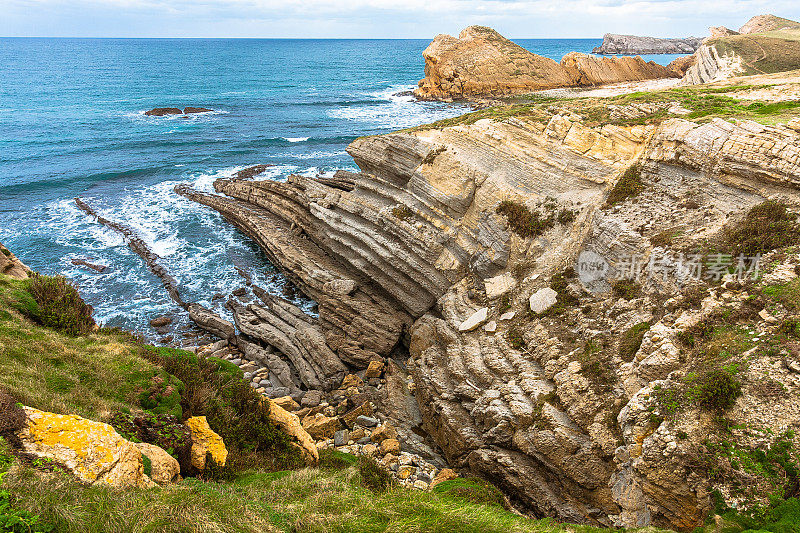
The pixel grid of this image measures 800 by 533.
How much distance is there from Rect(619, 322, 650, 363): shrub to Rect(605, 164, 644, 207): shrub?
21.3ft

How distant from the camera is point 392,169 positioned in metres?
26.3

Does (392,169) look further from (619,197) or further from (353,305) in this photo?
(619,197)

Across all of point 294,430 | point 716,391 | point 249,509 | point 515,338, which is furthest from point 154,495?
point 515,338

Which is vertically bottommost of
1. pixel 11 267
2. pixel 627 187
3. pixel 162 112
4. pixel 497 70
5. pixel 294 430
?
pixel 294 430

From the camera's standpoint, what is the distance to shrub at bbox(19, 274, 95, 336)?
15391mm

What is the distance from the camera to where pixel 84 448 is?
27.5 ft

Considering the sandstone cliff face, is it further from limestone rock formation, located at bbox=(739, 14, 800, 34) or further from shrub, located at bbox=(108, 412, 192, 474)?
shrub, located at bbox=(108, 412, 192, 474)

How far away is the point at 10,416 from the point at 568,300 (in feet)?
53.1

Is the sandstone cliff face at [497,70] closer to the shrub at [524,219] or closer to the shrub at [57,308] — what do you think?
the shrub at [524,219]

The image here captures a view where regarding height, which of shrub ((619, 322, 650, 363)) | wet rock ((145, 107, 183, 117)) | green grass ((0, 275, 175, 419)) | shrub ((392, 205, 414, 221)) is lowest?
green grass ((0, 275, 175, 419))

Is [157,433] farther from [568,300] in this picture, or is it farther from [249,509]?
[568,300]

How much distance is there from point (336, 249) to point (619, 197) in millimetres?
16415

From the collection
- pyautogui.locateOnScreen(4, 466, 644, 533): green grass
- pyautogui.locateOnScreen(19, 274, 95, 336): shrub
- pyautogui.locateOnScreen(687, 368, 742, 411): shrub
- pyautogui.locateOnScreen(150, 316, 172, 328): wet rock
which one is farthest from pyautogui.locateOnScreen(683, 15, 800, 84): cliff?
pyautogui.locateOnScreen(19, 274, 95, 336): shrub

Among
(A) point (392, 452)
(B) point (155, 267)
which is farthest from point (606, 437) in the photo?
(B) point (155, 267)
